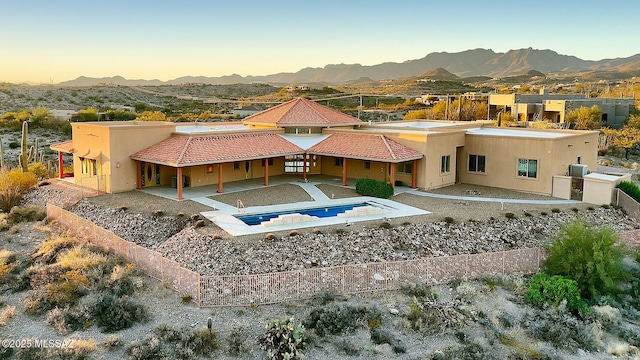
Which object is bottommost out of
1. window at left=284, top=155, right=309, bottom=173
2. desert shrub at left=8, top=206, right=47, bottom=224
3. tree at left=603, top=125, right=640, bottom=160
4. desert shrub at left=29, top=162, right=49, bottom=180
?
desert shrub at left=8, top=206, right=47, bottom=224

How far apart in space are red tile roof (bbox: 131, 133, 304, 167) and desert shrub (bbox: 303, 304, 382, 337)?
14.3m

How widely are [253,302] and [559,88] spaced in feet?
362

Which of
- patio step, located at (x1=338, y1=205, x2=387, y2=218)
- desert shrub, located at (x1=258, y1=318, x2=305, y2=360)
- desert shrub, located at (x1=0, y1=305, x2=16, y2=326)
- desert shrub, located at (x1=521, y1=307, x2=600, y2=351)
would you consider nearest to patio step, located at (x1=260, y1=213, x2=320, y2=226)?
patio step, located at (x1=338, y1=205, x2=387, y2=218)

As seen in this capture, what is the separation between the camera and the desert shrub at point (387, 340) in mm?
16562

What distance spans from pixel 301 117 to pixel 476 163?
503 inches

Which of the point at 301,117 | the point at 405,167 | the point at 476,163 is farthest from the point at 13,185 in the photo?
the point at 476,163

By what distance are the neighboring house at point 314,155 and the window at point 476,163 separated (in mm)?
67

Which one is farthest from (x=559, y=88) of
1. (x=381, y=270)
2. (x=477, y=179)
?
(x=381, y=270)

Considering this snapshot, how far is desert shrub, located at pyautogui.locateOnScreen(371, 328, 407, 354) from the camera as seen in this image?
16562 millimetres

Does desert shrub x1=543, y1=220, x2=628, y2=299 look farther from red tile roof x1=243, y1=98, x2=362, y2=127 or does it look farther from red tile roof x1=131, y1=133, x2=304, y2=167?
red tile roof x1=243, y1=98, x2=362, y2=127

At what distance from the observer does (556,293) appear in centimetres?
2050

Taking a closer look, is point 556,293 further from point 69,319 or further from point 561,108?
point 561,108

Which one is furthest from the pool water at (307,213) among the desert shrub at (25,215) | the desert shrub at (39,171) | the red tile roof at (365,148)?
the desert shrub at (39,171)

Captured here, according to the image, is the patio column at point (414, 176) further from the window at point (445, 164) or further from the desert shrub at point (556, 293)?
the desert shrub at point (556, 293)
